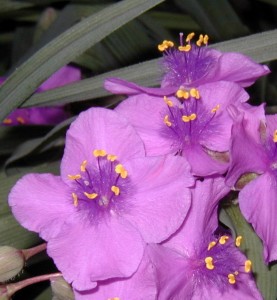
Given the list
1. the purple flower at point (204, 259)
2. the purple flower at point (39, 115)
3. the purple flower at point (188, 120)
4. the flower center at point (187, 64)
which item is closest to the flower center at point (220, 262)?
the purple flower at point (204, 259)

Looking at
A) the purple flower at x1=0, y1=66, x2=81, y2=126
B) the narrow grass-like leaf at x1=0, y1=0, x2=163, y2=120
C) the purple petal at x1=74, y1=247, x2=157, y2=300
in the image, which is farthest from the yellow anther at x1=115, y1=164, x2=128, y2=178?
the purple flower at x1=0, y1=66, x2=81, y2=126

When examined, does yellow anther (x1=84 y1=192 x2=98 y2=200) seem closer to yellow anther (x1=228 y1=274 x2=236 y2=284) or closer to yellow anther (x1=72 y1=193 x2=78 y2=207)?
yellow anther (x1=72 y1=193 x2=78 y2=207)

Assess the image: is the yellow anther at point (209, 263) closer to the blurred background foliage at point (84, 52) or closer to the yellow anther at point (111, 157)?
the blurred background foliage at point (84, 52)

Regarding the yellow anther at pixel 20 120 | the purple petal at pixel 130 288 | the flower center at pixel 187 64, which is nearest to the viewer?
the purple petal at pixel 130 288

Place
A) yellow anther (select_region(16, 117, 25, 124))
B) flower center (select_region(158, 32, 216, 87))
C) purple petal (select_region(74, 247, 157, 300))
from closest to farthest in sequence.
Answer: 1. purple petal (select_region(74, 247, 157, 300))
2. flower center (select_region(158, 32, 216, 87))
3. yellow anther (select_region(16, 117, 25, 124))

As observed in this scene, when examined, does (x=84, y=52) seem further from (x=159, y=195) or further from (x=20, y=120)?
(x=159, y=195)
